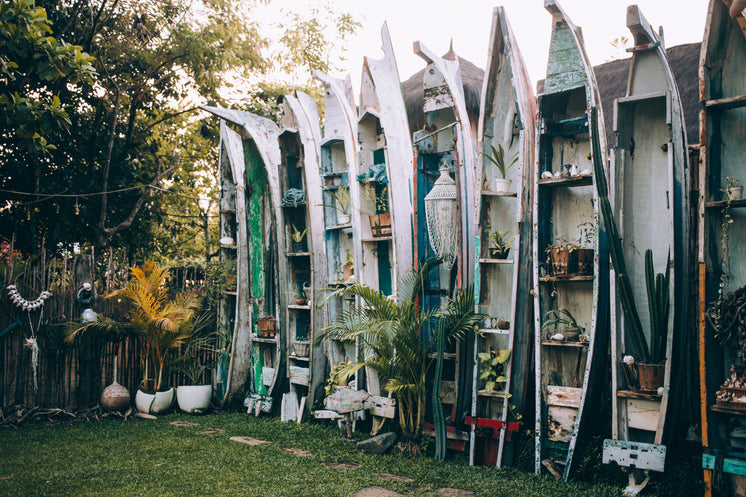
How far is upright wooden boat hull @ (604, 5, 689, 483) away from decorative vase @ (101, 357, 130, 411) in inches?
217

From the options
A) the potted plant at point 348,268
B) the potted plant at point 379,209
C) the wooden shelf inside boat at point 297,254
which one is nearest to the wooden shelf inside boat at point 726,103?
the potted plant at point 379,209

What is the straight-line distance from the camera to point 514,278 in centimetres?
526

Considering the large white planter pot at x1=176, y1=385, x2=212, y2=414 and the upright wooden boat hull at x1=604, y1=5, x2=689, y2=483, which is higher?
the upright wooden boat hull at x1=604, y1=5, x2=689, y2=483

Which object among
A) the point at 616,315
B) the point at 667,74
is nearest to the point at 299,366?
the point at 616,315

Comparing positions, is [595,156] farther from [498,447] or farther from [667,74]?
[498,447]

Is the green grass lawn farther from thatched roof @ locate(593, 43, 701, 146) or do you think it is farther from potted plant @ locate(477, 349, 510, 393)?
thatched roof @ locate(593, 43, 701, 146)

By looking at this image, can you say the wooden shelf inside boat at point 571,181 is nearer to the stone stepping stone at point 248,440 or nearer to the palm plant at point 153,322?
the stone stepping stone at point 248,440

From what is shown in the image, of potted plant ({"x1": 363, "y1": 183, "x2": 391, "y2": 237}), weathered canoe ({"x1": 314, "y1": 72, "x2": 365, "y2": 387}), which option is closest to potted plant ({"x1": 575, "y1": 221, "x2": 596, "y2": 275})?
potted plant ({"x1": 363, "y1": 183, "x2": 391, "y2": 237})

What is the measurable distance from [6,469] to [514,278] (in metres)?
4.44

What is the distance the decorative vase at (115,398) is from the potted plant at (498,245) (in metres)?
4.74

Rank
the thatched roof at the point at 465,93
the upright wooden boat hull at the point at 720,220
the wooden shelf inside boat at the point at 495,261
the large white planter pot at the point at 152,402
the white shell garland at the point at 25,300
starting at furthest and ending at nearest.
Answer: the thatched roof at the point at 465,93 → the large white planter pot at the point at 152,402 → the white shell garland at the point at 25,300 → the wooden shelf inside boat at the point at 495,261 → the upright wooden boat hull at the point at 720,220

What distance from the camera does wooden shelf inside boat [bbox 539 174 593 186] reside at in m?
4.99

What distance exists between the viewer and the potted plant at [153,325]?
7.56m

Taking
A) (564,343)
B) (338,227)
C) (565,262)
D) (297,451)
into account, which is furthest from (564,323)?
(338,227)
